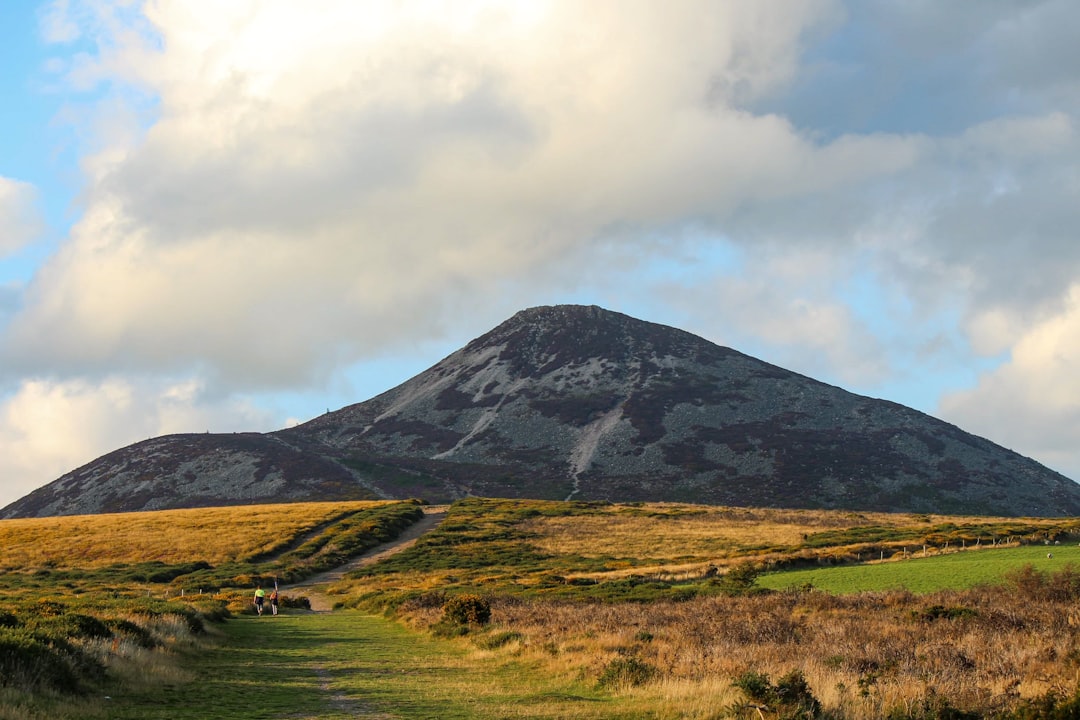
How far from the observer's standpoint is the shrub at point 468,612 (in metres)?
30.9

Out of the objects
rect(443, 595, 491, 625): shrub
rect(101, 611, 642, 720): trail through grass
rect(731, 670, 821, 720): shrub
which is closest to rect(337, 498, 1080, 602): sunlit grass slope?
rect(443, 595, 491, 625): shrub

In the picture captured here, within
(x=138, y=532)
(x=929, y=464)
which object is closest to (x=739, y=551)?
(x=138, y=532)

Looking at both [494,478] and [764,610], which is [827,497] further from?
[764,610]

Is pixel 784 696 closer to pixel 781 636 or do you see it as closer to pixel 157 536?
pixel 781 636

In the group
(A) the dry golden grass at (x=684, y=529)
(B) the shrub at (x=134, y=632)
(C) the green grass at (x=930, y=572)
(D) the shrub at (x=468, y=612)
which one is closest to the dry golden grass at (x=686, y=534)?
(A) the dry golden grass at (x=684, y=529)

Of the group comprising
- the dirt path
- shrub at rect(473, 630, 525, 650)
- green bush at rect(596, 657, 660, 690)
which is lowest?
the dirt path

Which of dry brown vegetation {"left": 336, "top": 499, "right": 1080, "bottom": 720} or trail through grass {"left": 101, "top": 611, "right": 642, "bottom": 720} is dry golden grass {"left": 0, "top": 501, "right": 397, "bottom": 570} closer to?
dry brown vegetation {"left": 336, "top": 499, "right": 1080, "bottom": 720}

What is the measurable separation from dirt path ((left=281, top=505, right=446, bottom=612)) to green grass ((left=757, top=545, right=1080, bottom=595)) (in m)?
29.0

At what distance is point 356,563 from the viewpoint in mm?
83875

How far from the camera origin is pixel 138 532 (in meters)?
104

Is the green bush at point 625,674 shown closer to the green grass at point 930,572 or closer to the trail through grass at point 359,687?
the trail through grass at point 359,687

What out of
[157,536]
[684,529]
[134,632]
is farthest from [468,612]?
[157,536]

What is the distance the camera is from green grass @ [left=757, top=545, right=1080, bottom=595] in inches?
1732

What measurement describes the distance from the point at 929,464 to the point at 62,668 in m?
207
